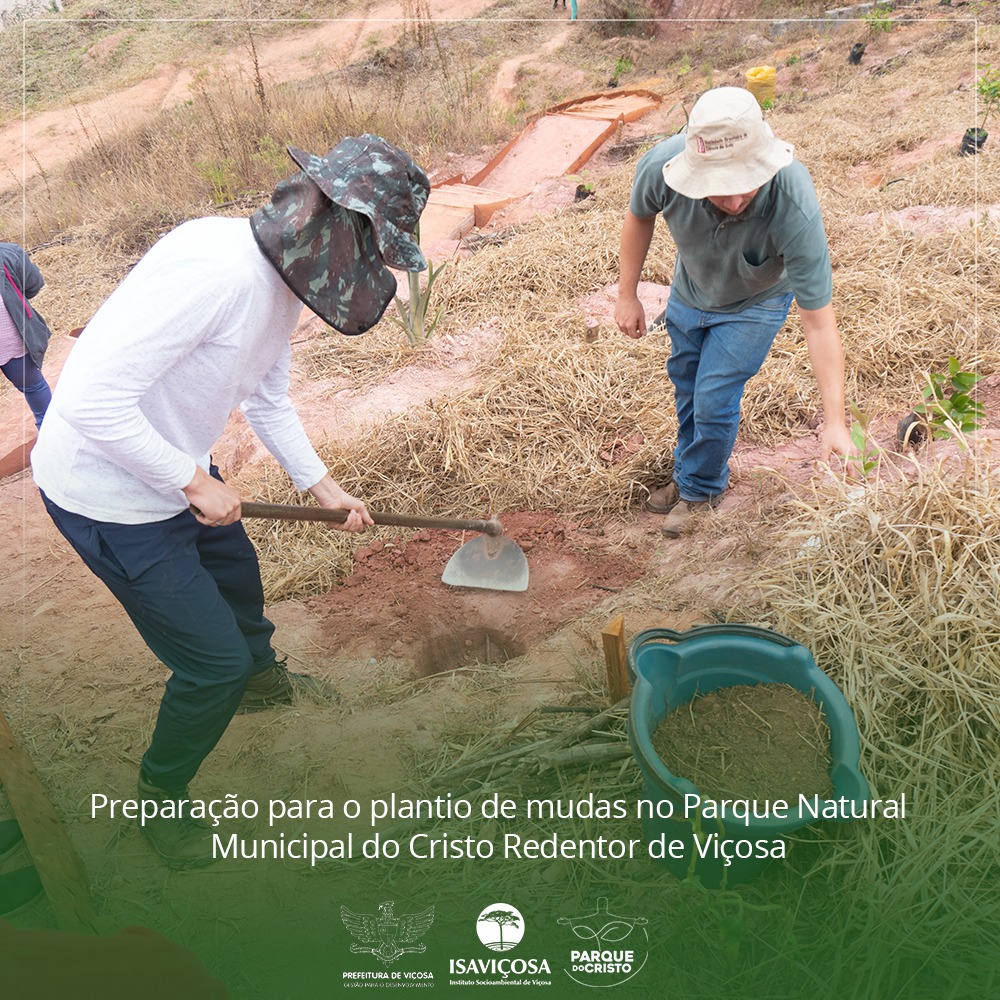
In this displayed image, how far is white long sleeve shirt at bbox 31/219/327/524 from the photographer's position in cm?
151

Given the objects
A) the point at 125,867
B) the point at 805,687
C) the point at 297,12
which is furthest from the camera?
the point at 297,12

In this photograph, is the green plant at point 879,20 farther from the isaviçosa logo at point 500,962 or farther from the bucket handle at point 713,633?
the isaviçosa logo at point 500,962

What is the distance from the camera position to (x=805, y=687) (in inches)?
70.0

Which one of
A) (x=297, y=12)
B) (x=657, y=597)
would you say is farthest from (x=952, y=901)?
(x=297, y=12)

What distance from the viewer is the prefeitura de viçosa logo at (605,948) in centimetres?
158

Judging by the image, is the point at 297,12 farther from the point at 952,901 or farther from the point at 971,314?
the point at 952,901

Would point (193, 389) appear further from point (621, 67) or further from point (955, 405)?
point (621, 67)

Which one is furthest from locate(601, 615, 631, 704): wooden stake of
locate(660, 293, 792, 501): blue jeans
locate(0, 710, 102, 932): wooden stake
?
locate(0, 710, 102, 932): wooden stake

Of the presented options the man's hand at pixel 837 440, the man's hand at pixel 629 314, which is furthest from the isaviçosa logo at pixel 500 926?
the man's hand at pixel 629 314

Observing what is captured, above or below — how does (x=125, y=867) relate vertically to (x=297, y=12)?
below

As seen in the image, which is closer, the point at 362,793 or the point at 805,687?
the point at 805,687

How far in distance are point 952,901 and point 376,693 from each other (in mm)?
1765

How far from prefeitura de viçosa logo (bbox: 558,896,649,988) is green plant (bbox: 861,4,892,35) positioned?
1086 cm

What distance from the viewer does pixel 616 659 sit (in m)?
2.01
